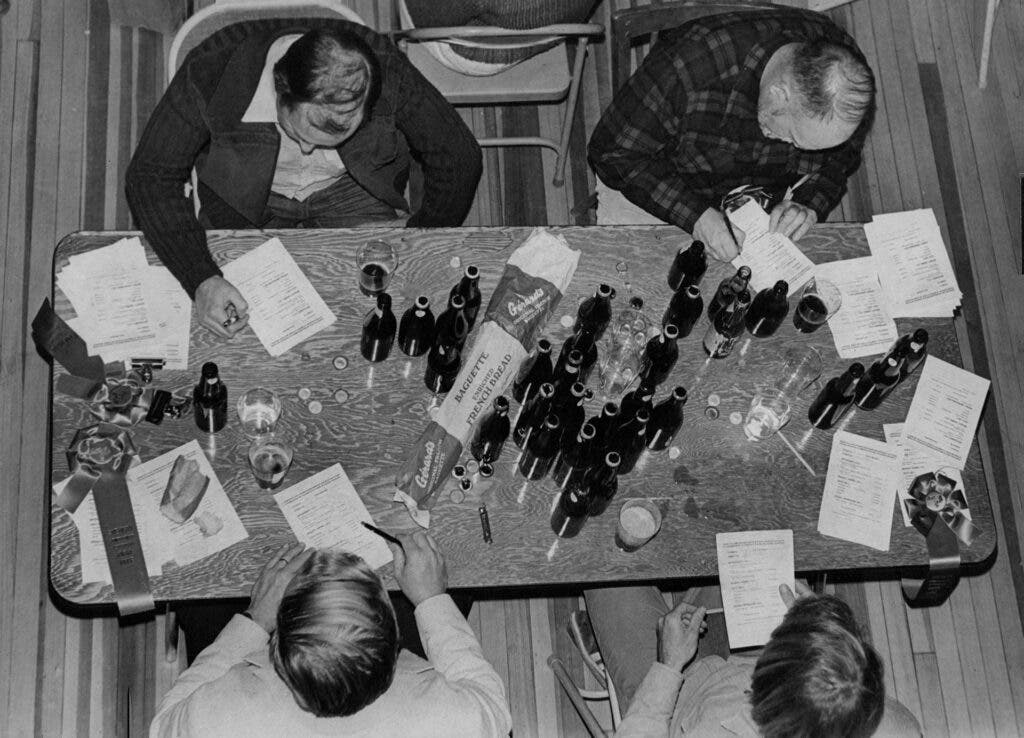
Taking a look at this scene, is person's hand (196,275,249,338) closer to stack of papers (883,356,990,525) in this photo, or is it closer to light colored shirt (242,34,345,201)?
light colored shirt (242,34,345,201)

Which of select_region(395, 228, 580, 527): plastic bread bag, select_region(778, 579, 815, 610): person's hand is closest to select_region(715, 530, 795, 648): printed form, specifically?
select_region(778, 579, 815, 610): person's hand

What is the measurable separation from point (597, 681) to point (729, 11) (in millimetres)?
2007

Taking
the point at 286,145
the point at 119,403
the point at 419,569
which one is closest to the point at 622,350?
the point at 419,569

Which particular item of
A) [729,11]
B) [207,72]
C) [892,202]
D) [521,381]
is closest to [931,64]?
[892,202]

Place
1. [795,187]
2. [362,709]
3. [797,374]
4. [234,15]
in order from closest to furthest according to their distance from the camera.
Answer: [362,709] < [797,374] < [234,15] < [795,187]

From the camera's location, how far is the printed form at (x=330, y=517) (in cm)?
228

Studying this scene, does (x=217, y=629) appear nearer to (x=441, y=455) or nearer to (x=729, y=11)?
(x=441, y=455)

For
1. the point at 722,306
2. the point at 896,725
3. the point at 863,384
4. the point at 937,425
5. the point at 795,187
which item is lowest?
the point at 896,725

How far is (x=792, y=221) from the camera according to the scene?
2.68m

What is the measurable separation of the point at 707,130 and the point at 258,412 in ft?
4.70

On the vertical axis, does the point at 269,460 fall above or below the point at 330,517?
above

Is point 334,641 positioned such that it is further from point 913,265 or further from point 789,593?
point 913,265

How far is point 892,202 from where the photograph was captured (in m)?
3.86

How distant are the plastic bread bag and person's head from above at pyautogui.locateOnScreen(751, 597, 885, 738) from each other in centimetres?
80
